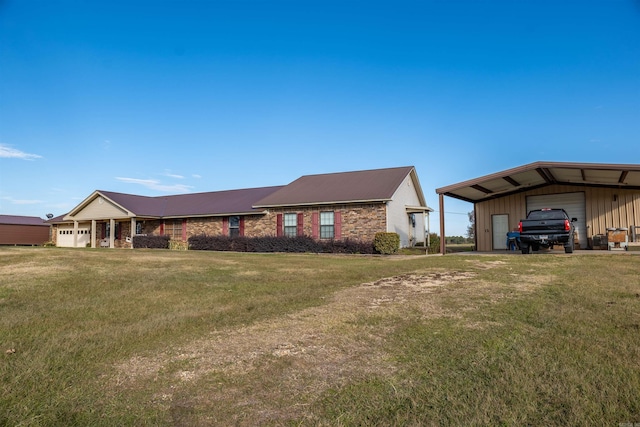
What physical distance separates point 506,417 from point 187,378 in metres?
2.63

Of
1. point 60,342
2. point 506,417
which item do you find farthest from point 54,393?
point 506,417

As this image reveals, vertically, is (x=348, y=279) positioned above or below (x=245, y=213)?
below

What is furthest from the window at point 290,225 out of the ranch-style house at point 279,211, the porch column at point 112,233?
the porch column at point 112,233

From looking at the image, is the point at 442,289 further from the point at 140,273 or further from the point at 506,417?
the point at 140,273

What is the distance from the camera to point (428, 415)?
2.82 m

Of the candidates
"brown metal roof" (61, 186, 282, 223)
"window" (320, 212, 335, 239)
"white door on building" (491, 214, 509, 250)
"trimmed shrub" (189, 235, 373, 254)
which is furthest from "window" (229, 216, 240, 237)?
"white door on building" (491, 214, 509, 250)

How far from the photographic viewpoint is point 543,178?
18688 millimetres

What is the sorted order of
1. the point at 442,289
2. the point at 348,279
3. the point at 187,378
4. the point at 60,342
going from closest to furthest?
the point at 187,378 → the point at 60,342 → the point at 442,289 → the point at 348,279

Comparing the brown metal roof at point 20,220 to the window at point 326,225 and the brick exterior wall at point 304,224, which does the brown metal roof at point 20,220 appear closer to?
the brick exterior wall at point 304,224

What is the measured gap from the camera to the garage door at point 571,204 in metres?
19.7

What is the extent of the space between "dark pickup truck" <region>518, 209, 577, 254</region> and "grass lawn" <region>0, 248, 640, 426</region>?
316 inches

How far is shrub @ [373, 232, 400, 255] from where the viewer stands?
68.3 feet

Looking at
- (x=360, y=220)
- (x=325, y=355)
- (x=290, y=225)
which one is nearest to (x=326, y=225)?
(x=360, y=220)

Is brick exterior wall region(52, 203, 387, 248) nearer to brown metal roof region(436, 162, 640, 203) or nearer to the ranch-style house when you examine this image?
the ranch-style house
